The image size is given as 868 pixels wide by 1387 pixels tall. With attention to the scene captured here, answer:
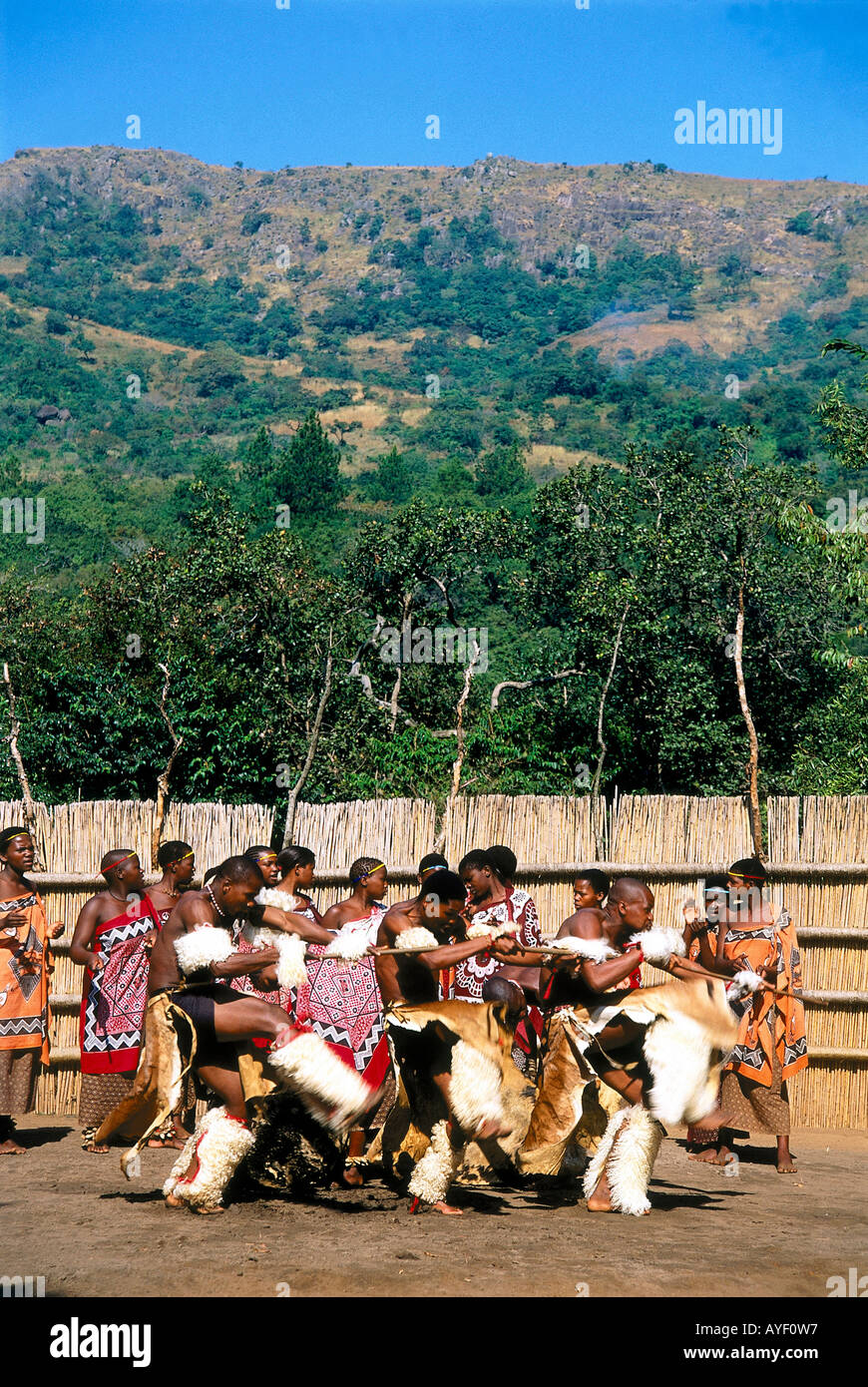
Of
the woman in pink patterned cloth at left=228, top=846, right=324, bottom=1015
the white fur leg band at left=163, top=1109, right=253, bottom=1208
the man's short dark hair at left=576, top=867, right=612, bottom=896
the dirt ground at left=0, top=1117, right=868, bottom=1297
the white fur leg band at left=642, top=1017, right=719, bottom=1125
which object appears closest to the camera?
the dirt ground at left=0, top=1117, right=868, bottom=1297

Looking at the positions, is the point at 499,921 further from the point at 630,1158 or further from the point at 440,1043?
the point at 630,1158

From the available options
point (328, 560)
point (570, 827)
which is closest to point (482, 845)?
point (570, 827)

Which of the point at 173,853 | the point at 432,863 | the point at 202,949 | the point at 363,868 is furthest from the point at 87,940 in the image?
the point at 202,949

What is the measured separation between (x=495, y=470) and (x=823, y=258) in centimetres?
11268

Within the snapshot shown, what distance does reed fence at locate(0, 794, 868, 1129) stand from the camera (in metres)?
10.2

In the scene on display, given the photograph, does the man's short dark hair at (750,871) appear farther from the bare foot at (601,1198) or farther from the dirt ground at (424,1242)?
the bare foot at (601,1198)

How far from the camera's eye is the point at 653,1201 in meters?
6.91

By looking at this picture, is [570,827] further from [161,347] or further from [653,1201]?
[161,347]

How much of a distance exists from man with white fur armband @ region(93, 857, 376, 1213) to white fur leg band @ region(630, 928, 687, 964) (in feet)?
4.71

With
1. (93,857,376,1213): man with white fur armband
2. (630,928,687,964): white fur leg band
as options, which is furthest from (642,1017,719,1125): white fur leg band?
(93,857,376,1213): man with white fur armband

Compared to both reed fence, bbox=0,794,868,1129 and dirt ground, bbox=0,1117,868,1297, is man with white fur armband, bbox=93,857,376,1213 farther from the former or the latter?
reed fence, bbox=0,794,868,1129

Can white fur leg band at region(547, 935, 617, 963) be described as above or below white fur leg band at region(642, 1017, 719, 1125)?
above

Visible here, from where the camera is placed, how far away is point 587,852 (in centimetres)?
1061
